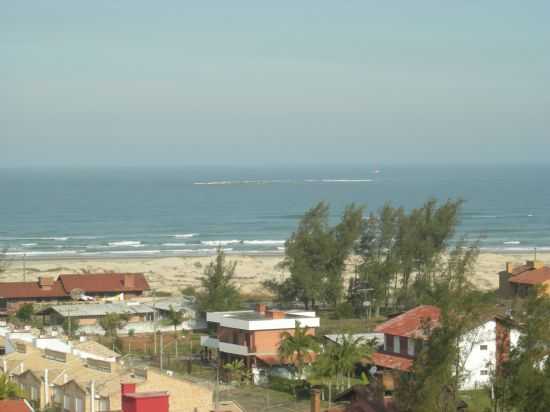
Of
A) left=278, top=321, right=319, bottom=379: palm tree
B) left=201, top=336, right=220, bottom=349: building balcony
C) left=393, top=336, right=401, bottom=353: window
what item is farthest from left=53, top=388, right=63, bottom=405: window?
left=201, top=336, right=220, bottom=349: building balcony

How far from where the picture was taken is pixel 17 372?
35062 mm

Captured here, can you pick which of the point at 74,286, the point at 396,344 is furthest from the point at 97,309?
the point at 396,344

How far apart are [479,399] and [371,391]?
10285 millimetres

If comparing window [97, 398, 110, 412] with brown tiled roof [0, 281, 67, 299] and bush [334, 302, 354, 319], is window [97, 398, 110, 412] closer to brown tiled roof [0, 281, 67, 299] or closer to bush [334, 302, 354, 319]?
bush [334, 302, 354, 319]

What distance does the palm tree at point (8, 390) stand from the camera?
2877 centimetres

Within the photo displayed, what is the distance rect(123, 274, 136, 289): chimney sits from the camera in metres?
65.8

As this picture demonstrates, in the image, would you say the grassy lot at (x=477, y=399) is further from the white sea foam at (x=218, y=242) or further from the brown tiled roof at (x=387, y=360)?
the white sea foam at (x=218, y=242)

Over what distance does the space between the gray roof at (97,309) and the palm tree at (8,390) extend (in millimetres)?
25243

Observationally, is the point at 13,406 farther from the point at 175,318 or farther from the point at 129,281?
the point at 129,281

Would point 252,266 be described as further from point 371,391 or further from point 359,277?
point 371,391

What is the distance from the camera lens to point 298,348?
43250mm

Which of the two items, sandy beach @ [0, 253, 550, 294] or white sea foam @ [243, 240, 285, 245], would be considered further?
white sea foam @ [243, 240, 285, 245]

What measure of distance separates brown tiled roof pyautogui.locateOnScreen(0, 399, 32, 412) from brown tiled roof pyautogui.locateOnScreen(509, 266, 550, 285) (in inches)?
1330

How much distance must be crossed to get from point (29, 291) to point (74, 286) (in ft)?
8.65
